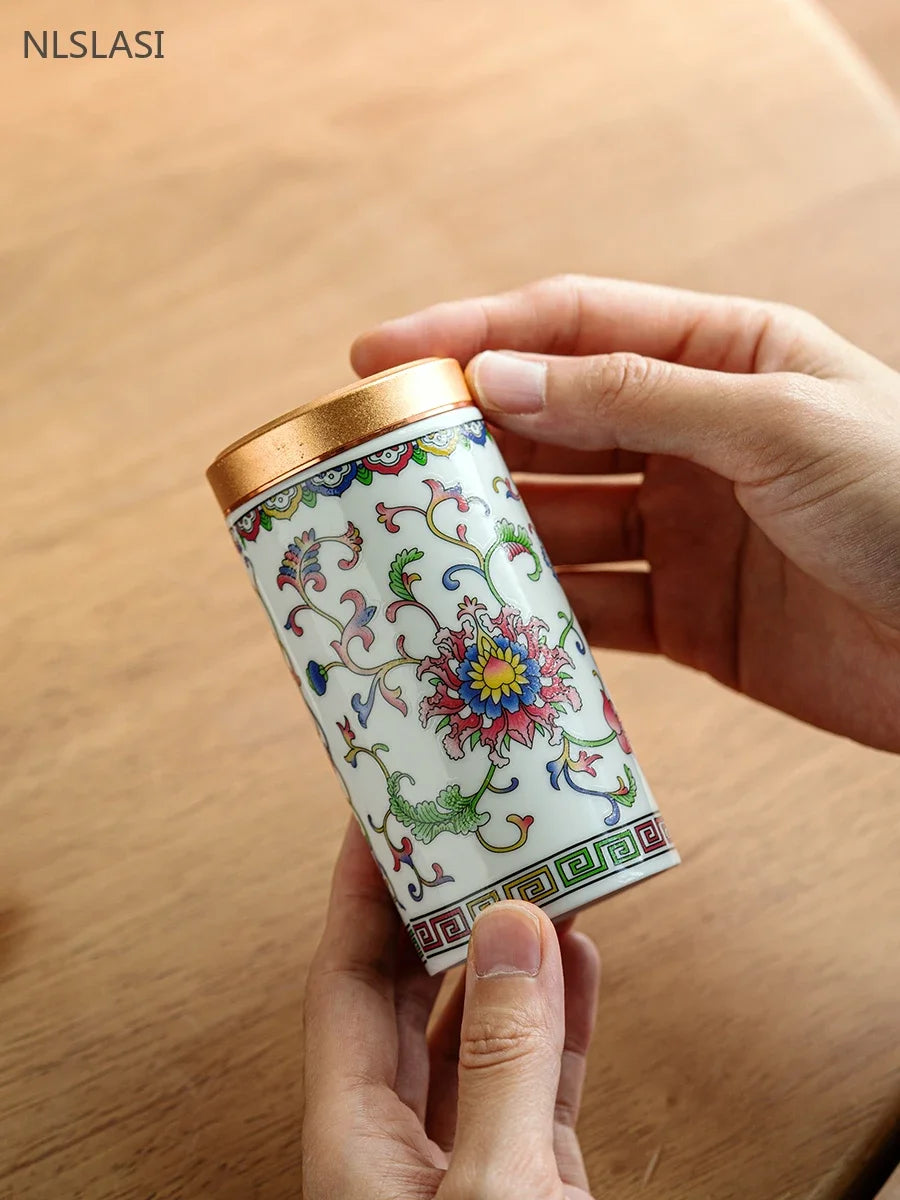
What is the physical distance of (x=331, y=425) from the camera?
33.8 inches

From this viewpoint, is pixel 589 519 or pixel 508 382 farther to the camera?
pixel 589 519

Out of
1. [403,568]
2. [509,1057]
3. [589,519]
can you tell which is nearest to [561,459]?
[589,519]

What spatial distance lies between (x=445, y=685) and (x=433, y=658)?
23 millimetres

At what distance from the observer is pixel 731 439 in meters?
0.95

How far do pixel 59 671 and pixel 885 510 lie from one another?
84 centimetres

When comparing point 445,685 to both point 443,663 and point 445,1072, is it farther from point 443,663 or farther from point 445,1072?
point 445,1072

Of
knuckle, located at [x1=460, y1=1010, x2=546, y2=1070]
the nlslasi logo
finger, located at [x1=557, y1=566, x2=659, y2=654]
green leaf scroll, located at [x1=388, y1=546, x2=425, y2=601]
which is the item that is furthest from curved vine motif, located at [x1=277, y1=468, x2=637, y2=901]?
the nlslasi logo

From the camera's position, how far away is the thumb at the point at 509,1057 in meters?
0.72

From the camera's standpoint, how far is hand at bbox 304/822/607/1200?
0.74 m

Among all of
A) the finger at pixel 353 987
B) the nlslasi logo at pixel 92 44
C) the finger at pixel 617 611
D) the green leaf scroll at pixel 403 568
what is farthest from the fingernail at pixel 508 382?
the nlslasi logo at pixel 92 44

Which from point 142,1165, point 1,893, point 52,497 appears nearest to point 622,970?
point 142,1165

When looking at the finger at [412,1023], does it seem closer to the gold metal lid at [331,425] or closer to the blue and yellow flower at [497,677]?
the blue and yellow flower at [497,677]

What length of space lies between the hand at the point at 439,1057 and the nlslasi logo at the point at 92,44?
1034 millimetres

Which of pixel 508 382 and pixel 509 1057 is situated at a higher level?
pixel 508 382
